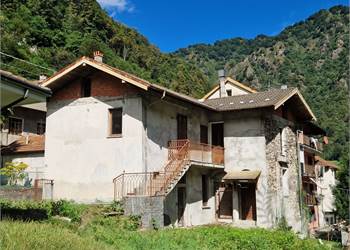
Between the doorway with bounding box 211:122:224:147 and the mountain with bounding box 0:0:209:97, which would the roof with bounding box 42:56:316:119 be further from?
the mountain with bounding box 0:0:209:97

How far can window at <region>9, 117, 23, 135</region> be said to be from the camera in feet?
103

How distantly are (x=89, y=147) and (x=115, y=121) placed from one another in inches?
72.4

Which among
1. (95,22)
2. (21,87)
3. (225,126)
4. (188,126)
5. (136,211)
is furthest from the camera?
(95,22)

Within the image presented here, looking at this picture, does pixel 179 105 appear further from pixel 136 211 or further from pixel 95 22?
pixel 95 22

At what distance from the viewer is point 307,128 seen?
3497 cm

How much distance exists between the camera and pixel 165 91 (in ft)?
65.1

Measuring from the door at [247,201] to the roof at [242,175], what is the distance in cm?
76

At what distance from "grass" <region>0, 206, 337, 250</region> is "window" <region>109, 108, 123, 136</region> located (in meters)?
4.17

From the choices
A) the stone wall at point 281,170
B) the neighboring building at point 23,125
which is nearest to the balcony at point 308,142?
the stone wall at point 281,170

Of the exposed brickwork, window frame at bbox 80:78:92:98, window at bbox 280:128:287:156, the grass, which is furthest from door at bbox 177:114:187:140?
window at bbox 280:128:287:156

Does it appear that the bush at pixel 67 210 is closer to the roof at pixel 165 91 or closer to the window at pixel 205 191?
the roof at pixel 165 91

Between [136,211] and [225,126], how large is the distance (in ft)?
32.3

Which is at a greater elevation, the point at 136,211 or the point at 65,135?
the point at 65,135

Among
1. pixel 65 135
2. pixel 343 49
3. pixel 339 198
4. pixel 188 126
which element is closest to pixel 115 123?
pixel 65 135
